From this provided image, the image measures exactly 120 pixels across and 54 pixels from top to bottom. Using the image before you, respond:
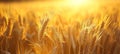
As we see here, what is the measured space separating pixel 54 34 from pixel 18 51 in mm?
157

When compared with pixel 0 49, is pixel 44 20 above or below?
above

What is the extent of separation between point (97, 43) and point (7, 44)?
0.32 meters

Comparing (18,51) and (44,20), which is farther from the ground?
(44,20)

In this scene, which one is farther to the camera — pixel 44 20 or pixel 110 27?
pixel 110 27

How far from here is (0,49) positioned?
3.60 feet

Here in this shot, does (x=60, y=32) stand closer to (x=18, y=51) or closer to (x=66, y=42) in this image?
(x=66, y=42)

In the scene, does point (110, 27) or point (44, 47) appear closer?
point (44, 47)

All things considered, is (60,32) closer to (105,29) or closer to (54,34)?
(54,34)

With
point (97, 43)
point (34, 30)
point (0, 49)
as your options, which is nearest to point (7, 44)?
point (0, 49)

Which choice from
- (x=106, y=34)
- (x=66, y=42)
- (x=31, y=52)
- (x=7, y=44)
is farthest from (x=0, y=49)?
(x=106, y=34)

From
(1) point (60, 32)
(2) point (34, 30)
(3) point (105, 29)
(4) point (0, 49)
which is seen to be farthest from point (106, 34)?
(4) point (0, 49)

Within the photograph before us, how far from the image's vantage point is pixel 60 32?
1.06 meters

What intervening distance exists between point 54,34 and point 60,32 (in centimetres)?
5

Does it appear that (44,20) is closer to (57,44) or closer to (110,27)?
(57,44)
